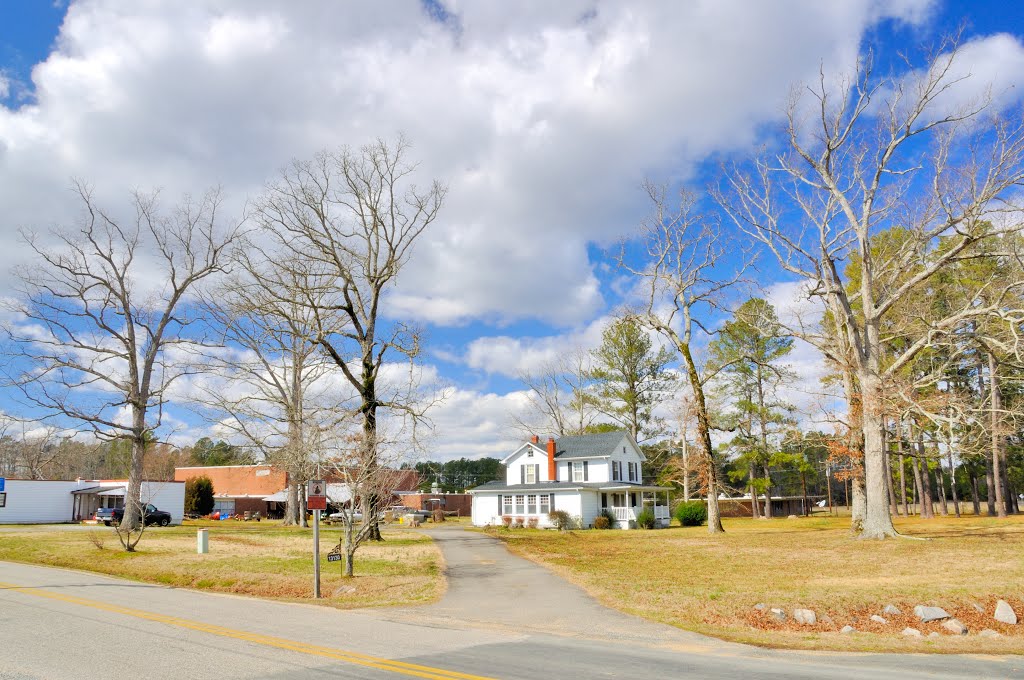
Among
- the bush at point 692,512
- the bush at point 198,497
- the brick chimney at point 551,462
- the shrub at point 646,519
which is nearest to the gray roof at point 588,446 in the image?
the brick chimney at point 551,462

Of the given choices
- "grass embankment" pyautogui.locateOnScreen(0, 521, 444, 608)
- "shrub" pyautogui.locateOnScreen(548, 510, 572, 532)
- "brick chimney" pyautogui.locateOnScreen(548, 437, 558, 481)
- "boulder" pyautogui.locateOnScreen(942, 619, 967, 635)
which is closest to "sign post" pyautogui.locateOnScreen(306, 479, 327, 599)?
"grass embankment" pyautogui.locateOnScreen(0, 521, 444, 608)

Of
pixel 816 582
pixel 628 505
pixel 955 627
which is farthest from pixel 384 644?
pixel 628 505

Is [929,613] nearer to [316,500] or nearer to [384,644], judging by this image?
[384,644]

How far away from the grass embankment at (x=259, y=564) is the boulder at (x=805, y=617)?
731 centimetres

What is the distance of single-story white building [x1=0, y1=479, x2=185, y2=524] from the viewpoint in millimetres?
49219

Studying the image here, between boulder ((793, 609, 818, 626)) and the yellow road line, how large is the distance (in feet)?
20.6

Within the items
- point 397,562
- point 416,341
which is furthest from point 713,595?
point 416,341

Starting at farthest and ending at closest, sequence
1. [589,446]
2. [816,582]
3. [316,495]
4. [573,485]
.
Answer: [589,446] → [573,485] → [816,582] → [316,495]

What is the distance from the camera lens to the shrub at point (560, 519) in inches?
1740

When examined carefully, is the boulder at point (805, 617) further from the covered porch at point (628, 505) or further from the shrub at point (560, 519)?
the covered porch at point (628, 505)

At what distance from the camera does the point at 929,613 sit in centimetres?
1132

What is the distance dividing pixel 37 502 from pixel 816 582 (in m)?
54.1

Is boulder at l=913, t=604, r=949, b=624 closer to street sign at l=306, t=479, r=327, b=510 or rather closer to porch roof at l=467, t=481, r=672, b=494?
street sign at l=306, t=479, r=327, b=510

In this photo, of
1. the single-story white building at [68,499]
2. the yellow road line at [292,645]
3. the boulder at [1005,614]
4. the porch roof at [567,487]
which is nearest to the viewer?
the yellow road line at [292,645]
